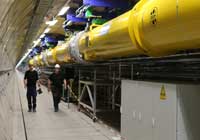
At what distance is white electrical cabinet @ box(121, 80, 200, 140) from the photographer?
3.85m

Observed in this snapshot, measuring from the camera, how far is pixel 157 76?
6.30m

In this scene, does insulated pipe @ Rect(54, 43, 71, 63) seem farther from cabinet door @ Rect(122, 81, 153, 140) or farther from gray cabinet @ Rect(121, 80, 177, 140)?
gray cabinet @ Rect(121, 80, 177, 140)

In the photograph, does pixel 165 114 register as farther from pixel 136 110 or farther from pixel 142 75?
pixel 142 75

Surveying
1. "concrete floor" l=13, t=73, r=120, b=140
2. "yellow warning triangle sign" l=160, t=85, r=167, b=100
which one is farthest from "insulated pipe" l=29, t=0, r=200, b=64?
"concrete floor" l=13, t=73, r=120, b=140

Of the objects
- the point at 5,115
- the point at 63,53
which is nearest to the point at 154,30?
the point at 5,115

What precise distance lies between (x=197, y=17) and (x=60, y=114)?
307 inches

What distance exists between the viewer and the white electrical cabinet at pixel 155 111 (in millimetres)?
3854

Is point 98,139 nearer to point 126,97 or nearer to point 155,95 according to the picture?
point 126,97

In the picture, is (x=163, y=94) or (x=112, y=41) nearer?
(x=163, y=94)

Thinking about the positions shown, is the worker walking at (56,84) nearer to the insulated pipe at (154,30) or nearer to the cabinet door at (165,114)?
the insulated pipe at (154,30)

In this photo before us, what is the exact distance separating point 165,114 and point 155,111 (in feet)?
0.92

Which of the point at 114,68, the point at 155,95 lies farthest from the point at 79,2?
the point at 155,95

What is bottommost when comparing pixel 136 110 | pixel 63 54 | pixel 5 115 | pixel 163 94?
pixel 5 115

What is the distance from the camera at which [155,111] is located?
4348mm
